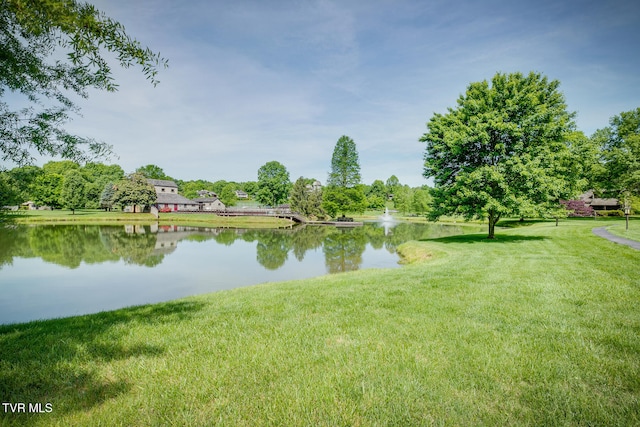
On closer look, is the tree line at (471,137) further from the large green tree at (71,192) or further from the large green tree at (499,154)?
the large green tree at (71,192)

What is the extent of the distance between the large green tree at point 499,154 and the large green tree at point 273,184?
3004 inches

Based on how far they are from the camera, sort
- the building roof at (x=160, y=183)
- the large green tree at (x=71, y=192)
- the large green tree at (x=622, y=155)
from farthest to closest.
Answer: the building roof at (x=160, y=183), the large green tree at (x=71, y=192), the large green tree at (x=622, y=155)

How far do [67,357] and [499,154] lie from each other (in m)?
23.8

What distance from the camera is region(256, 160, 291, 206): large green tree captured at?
95.9m

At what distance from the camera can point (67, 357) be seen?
4.78m

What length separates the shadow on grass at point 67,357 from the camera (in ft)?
12.1

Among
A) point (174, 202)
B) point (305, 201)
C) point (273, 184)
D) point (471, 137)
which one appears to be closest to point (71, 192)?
point (174, 202)

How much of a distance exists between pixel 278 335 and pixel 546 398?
4.03 meters

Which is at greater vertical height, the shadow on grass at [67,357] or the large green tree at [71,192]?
the large green tree at [71,192]

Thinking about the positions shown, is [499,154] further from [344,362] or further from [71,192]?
[71,192]

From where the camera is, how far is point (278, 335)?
5586 mm

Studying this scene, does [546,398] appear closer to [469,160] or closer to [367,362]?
[367,362]

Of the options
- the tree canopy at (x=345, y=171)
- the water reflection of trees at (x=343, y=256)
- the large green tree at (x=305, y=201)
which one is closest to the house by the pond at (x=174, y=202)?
the large green tree at (x=305, y=201)

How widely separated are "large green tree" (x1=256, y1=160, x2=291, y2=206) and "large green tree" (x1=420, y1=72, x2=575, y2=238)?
76309 millimetres
